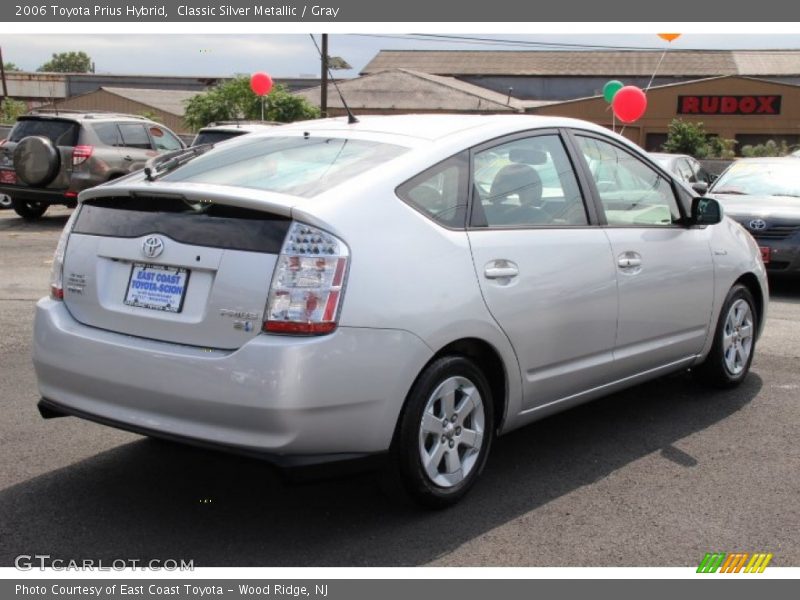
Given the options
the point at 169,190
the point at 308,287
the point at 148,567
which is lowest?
the point at 148,567

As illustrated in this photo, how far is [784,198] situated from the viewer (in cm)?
1118

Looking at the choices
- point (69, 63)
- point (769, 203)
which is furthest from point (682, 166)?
point (69, 63)

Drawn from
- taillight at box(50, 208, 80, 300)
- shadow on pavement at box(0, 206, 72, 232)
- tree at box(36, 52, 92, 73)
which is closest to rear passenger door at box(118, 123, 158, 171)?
→ shadow on pavement at box(0, 206, 72, 232)

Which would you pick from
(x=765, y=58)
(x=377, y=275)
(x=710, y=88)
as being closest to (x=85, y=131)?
(x=377, y=275)

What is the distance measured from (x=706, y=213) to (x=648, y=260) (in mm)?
668

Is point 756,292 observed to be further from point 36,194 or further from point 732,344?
point 36,194

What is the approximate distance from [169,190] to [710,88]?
50.0 metres

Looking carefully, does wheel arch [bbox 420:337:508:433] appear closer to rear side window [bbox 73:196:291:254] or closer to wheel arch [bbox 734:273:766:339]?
rear side window [bbox 73:196:291:254]

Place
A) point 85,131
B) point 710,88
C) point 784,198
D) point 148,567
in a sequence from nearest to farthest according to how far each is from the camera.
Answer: point 148,567 → point 784,198 → point 85,131 → point 710,88

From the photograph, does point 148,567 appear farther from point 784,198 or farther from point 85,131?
point 85,131

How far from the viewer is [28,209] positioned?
16.8 meters

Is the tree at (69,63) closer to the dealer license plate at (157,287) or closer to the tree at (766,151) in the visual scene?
the tree at (766,151)

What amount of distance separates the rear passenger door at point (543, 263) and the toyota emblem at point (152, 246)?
1302mm

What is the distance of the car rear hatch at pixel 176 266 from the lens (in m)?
3.76
